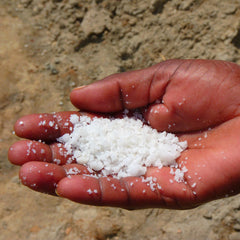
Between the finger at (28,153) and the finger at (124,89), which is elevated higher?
the finger at (124,89)

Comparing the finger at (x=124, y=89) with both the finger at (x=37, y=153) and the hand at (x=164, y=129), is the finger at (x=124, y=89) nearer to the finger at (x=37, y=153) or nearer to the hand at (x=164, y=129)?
the hand at (x=164, y=129)

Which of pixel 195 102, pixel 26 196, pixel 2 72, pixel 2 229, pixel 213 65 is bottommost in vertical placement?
pixel 2 229

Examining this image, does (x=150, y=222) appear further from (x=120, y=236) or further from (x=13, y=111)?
(x=13, y=111)

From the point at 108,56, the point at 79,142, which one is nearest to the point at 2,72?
the point at 108,56

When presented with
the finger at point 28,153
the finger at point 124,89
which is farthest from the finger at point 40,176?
the finger at point 124,89

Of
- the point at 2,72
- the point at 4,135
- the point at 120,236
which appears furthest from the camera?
the point at 2,72

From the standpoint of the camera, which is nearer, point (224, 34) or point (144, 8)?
point (224, 34)

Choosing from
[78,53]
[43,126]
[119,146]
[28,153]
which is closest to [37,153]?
[28,153]
